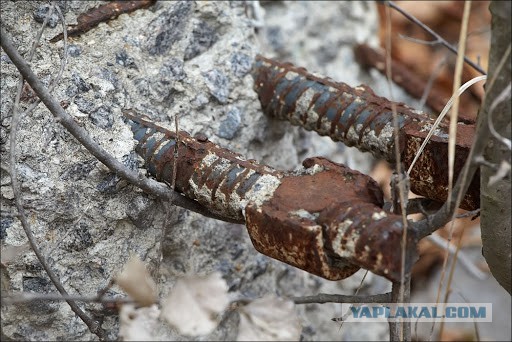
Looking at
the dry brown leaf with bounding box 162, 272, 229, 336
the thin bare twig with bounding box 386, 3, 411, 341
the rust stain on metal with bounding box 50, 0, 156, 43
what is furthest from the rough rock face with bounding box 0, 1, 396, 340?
the thin bare twig with bounding box 386, 3, 411, 341

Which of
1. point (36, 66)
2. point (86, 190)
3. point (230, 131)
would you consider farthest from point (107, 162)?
point (230, 131)

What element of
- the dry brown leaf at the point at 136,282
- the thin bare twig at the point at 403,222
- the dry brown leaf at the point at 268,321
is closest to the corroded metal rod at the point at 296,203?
the thin bare twig at the point at 403,222

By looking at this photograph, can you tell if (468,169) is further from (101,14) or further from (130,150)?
(101,14)

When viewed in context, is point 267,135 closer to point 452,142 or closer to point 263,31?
point 263,31

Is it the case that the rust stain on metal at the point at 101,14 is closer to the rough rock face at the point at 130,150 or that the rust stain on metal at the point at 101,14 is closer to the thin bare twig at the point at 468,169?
the rough rock face at the point at 130,150

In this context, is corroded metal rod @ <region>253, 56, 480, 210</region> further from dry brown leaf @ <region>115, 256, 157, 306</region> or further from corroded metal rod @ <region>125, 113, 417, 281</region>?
dry brown leaf @ <region>115, 256, 157, 306</region>
